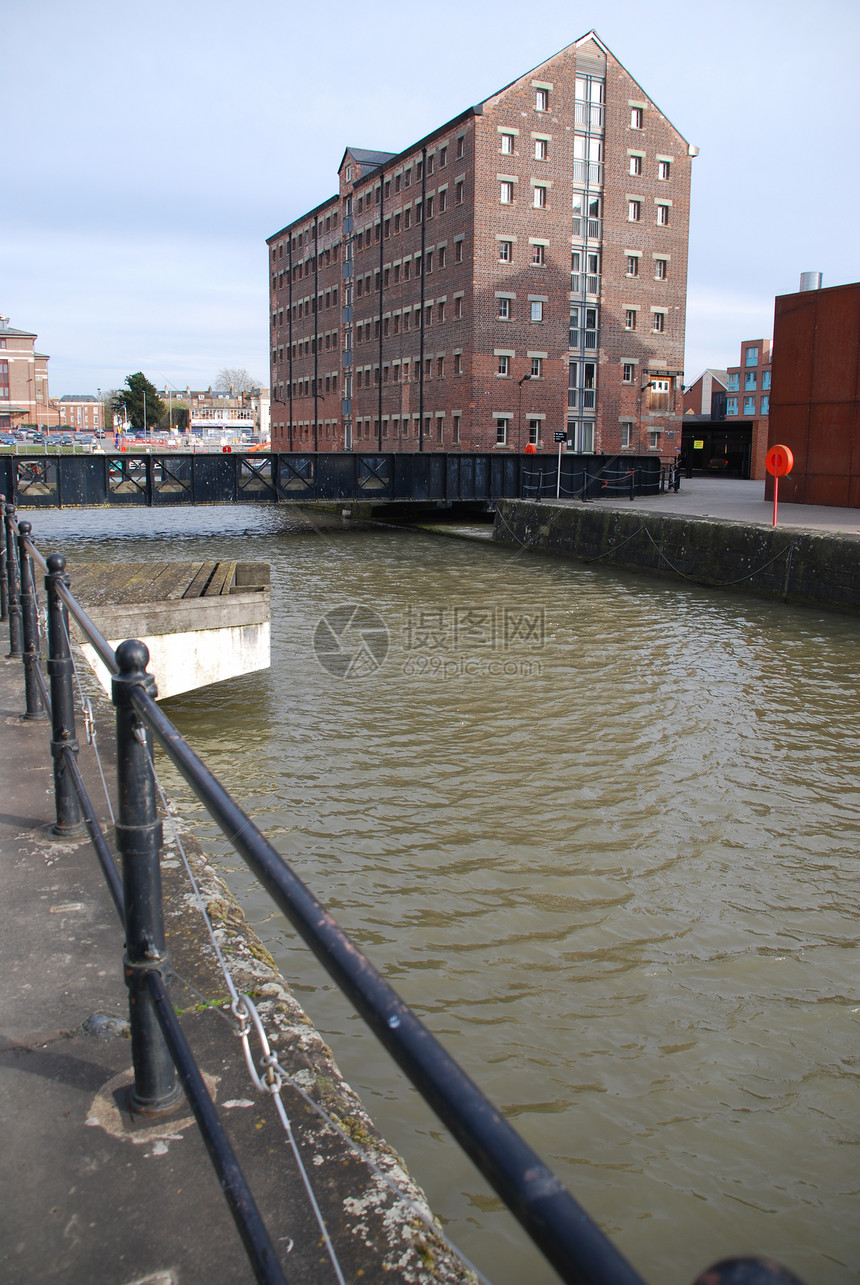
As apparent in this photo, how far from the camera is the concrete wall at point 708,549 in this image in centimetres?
1739

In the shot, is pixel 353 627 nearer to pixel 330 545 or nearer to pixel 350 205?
pixel 330 545

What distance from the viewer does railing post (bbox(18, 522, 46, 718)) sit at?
575cm

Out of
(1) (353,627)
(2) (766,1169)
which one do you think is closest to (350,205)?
(1) (353,627)

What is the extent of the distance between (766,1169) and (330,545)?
26.8 meters

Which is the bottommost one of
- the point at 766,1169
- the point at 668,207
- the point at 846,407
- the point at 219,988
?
the point at 766,1169

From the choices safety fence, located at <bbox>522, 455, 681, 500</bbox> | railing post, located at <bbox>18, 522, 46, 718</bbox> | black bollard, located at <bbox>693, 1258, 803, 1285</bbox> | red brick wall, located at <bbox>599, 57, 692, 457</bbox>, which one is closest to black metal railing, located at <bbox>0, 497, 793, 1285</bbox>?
black bollard, located at <bbox>693, 1258, 803, 1285</bbox>

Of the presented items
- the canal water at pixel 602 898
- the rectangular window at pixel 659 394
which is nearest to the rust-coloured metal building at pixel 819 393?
the canal water at pixel 602 898

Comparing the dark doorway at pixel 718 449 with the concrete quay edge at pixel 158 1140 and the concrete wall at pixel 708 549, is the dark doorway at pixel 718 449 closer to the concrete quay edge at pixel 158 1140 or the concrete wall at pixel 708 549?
the concrete wall at pixel 708 549

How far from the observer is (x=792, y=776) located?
8492mm

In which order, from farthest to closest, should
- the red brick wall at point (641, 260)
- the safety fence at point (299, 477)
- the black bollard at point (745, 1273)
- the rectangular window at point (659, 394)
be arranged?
the rectangular window at point (659, 394)
the red brick wall at point (641, 260)
the safety fence at point (299, 477)
the black bollard at point (745, 1273)

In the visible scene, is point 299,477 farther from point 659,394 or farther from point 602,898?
point 602,898

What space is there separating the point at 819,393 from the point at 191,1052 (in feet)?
90.7

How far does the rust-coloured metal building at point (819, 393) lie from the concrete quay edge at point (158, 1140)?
1008 inches

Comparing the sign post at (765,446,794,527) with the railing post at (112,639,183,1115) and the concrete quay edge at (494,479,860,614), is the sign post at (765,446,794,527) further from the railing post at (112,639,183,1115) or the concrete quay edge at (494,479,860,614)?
the railing post at (112,639,183,1115)
